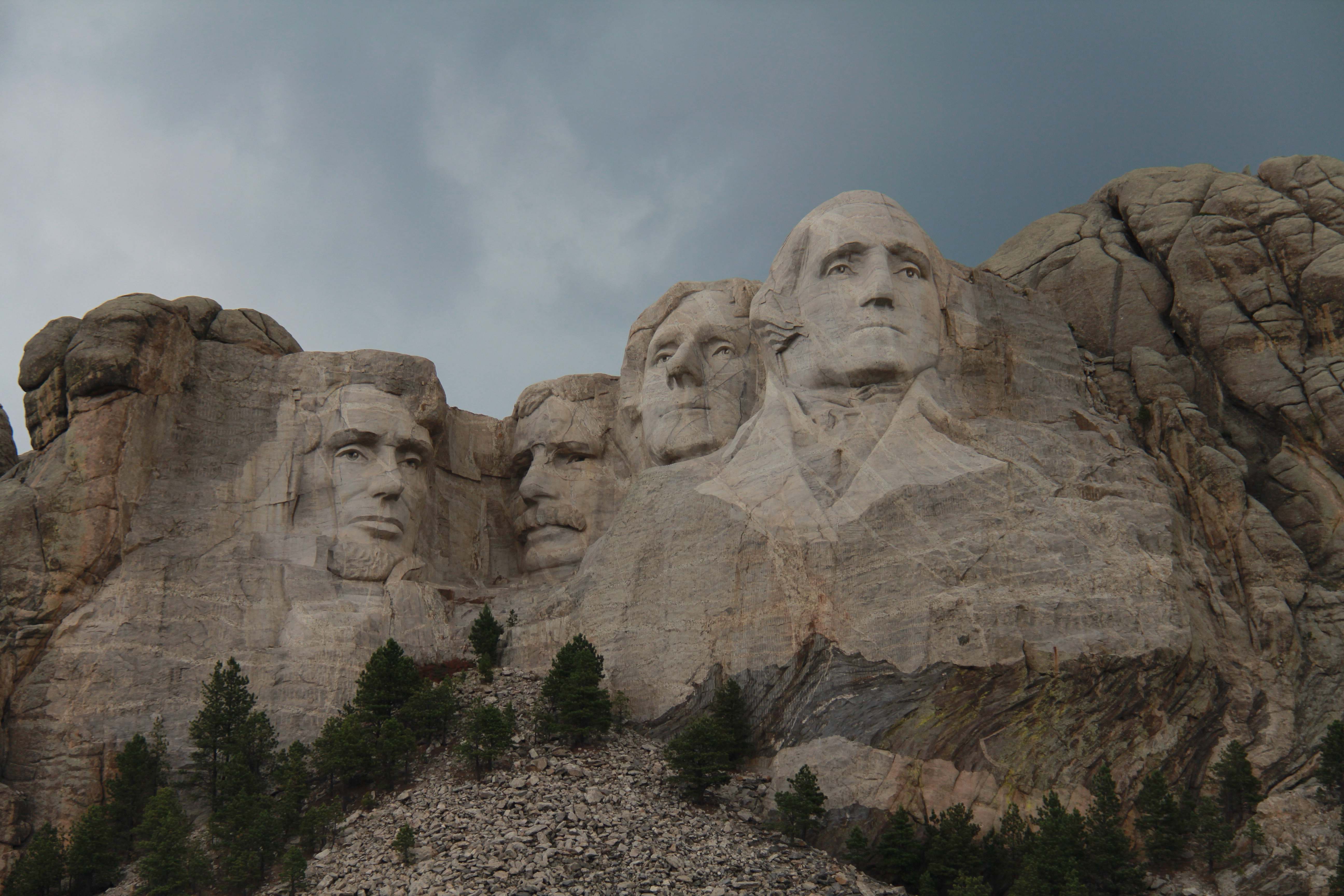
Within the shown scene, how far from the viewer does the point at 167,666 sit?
34.3 meters

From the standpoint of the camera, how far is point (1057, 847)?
2722 cm

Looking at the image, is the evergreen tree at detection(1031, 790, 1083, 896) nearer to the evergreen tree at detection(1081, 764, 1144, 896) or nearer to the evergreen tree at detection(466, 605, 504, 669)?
the evergreen tree at detection(1081, 764, 1144, 896)

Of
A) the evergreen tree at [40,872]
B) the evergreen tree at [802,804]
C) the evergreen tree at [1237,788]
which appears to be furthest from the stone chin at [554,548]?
the evergreen tree at [1237,788]

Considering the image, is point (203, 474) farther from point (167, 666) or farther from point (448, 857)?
point (448, 857)

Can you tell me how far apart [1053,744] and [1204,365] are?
1166 cm

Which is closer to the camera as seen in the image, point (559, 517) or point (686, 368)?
point (686, 368)

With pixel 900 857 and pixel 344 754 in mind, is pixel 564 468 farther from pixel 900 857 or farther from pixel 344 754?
pixel 900 857

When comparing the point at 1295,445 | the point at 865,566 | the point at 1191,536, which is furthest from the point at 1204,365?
the point at 865,566

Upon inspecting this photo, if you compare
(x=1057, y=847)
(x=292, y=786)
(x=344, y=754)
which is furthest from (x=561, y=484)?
(x=1057, y=847)

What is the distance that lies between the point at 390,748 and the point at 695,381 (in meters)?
11.5

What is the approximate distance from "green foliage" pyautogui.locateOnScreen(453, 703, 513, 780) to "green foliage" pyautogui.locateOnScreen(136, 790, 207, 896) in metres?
4.65

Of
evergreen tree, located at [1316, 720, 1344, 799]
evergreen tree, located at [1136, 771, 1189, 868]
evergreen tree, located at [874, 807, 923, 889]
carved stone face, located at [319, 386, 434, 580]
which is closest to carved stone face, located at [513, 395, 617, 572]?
carved stone face, located at [319, 386, 434, 580]

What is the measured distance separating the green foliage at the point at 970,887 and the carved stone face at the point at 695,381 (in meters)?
12.7

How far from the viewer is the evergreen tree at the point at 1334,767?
28844 mm
